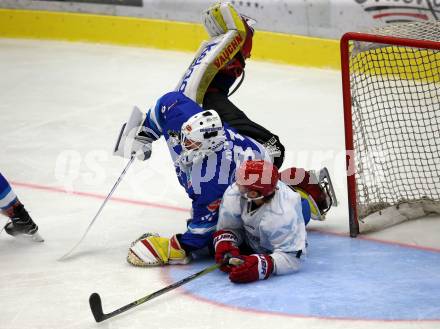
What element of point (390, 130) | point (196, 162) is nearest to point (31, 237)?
point (196, 162)

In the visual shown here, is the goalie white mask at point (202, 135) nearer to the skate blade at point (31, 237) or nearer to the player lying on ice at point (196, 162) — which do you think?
the player lying on ice at point (196, 162)

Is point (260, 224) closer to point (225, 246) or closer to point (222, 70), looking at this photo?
point (225, 246)

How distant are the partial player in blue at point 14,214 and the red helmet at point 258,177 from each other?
44.6 inches

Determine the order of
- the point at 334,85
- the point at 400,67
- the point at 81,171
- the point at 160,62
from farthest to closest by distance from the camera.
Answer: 1. the point at 160,62
2. the point at 334,85
3. the point at 81,171
4. the point at 400,67

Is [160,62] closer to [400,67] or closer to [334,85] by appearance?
[334,85]

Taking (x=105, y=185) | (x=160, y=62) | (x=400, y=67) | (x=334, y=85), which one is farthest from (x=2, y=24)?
(x=400, y=67)

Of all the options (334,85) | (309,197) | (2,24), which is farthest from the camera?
(2,24)

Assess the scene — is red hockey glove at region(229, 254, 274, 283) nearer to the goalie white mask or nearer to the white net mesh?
the goalie white mask

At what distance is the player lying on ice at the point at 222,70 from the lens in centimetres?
454

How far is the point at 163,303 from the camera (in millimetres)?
3768

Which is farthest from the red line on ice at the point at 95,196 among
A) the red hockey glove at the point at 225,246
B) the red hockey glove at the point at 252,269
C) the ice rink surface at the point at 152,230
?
the red hockey glove at the point at 252,269

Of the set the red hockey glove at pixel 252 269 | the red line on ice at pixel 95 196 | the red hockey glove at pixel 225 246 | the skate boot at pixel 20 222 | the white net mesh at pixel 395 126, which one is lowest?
the red line on ice at pixel 95 196

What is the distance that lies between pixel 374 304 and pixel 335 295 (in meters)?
0.17

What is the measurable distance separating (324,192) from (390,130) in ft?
3.73
